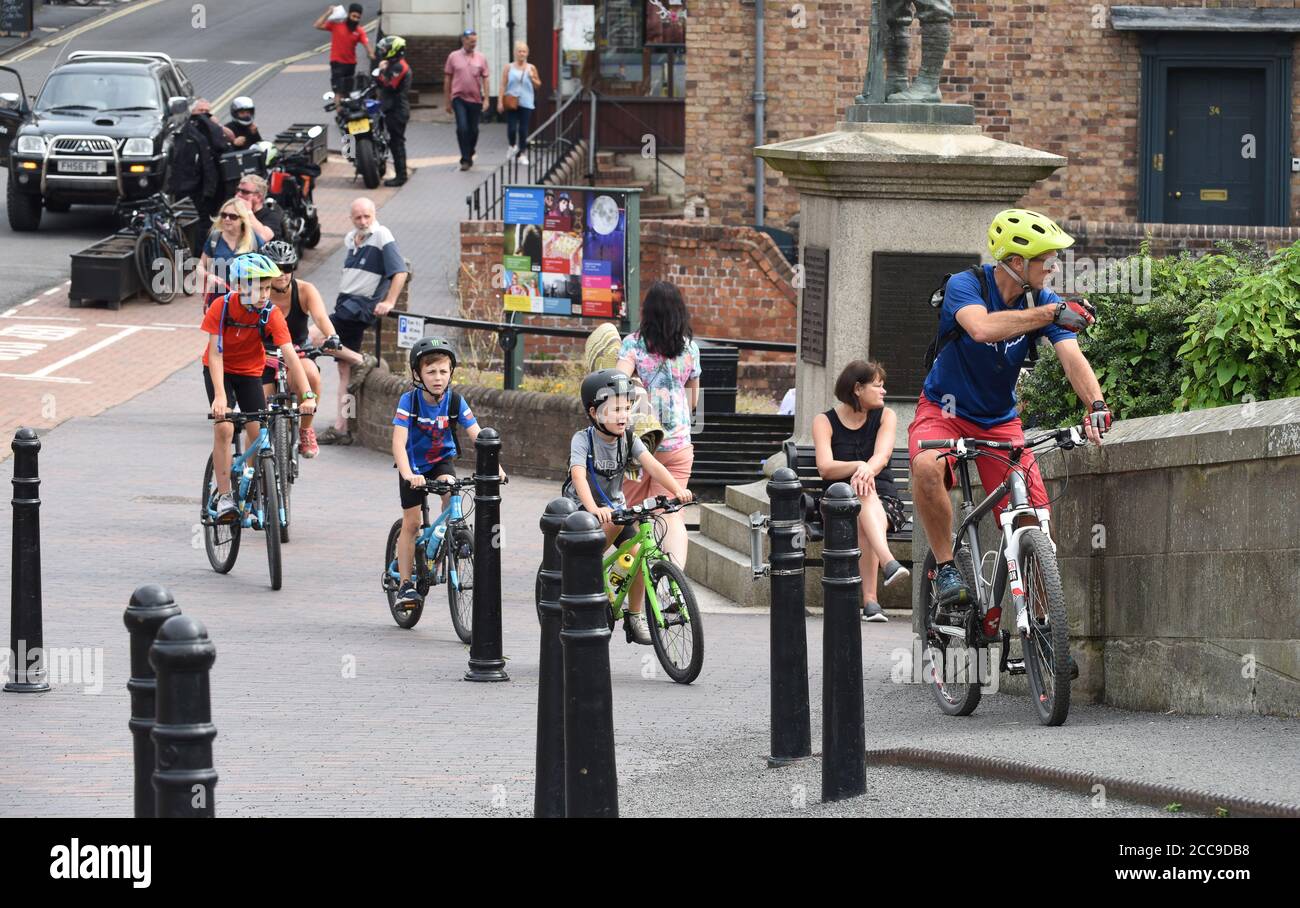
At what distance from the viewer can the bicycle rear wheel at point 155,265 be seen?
23.3 metres

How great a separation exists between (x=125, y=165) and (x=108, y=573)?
1522 cm

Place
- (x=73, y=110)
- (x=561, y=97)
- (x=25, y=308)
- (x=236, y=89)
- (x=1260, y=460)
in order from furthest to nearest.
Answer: (x=236, y=89) < (x=561, y=97) < (x=73, y=110) < (x=25, y=308) < (x=1260, y=460)

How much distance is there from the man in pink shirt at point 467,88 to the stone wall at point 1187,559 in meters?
24.3

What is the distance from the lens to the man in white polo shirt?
1667 cm

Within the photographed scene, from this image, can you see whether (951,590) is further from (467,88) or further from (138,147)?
(467,88)

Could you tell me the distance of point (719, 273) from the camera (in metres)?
24.5

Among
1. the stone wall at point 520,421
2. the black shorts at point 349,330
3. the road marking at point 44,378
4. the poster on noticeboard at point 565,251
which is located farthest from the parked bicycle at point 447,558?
the road marking at point 44,378

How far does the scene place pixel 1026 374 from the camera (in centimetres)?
1030

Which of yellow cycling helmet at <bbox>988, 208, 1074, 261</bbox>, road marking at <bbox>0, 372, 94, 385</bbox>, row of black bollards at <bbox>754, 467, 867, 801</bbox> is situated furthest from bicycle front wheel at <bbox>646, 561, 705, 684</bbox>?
road marking at <bbox>0, 372, 94, 385</bbox>

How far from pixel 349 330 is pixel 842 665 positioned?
11192 mm

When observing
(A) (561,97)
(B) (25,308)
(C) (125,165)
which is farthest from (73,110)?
(A) (561,97)

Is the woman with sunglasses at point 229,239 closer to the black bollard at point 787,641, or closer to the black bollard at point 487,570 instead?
the black bollard at point 487,570

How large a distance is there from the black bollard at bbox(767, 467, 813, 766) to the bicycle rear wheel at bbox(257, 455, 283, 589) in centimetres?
497
